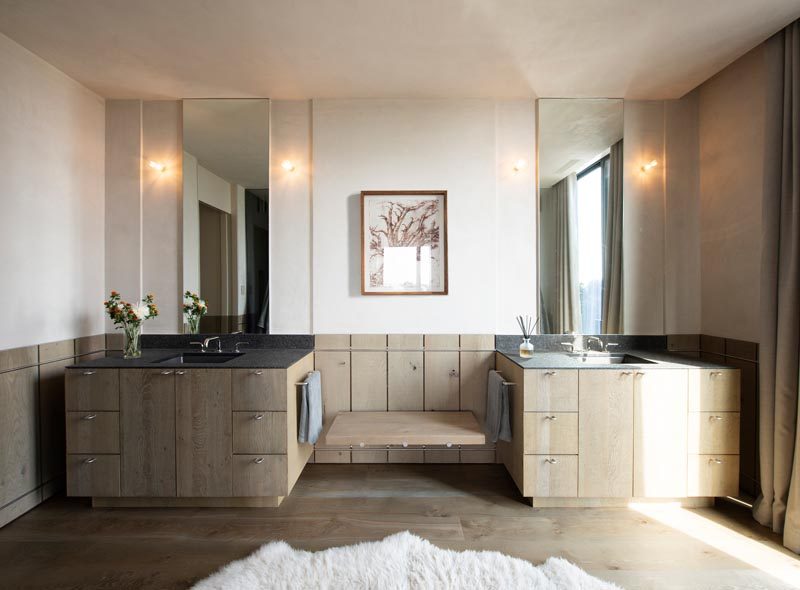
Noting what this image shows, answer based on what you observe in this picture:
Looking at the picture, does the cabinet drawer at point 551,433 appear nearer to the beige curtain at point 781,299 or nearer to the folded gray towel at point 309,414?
the beige curtain at point 781,299

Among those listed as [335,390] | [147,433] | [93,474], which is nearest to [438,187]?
[335,390]

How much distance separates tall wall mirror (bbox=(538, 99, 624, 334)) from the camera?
3.13m

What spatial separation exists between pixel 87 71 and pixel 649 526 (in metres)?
4.33

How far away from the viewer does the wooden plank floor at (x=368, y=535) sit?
200cm

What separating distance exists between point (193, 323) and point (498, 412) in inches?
87.2

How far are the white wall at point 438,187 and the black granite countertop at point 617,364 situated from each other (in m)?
0.41

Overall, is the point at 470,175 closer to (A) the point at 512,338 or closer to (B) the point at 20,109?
(A) the point at 512,338

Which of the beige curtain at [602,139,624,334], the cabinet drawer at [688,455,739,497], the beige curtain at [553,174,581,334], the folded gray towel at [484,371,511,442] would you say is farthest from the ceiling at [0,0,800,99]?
the cabinet drawer at [688,455,739,497]

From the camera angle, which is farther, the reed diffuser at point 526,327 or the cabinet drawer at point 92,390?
the reed diffuser at point 526,327

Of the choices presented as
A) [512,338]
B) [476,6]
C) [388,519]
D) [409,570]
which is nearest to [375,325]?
[512,338]

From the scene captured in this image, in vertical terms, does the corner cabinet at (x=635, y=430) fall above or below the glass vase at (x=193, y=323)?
below

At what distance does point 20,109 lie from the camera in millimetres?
2494

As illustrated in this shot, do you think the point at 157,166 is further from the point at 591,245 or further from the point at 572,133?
the point at 591,245

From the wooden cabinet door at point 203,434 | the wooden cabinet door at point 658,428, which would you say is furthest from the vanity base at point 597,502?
the wooden cabinet door at point 203,434
